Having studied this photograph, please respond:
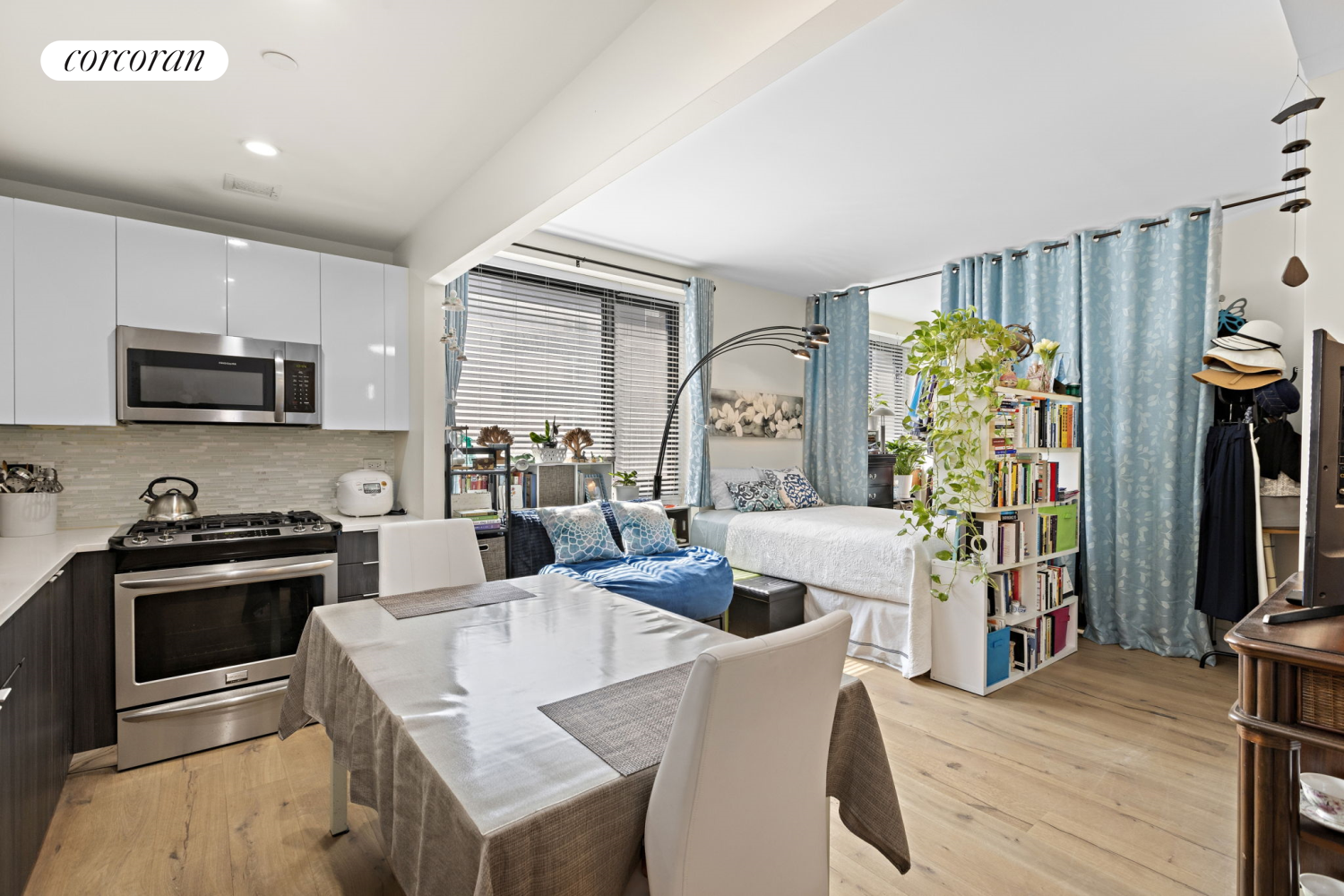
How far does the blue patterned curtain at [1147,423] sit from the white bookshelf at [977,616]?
0.63 m

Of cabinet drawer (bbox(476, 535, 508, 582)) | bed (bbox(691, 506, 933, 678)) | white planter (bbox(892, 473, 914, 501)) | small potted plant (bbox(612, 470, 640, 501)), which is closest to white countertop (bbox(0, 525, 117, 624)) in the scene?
cabinet drawer (bbox(476, 535, 508, 582))

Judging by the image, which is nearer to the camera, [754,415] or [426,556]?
[426,556]

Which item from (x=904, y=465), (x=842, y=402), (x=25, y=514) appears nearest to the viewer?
(x=25, y=514)

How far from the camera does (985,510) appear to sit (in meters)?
3.09

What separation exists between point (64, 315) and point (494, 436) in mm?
1910

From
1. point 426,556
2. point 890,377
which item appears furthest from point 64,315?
point 890,377

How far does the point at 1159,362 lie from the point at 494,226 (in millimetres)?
3833

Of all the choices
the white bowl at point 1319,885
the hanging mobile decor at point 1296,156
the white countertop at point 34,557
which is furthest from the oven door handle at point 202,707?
the hanging mobile decor at point 1296,156

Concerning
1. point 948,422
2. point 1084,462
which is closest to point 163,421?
point 948,422

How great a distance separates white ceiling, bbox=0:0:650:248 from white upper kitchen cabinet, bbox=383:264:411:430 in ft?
1.44

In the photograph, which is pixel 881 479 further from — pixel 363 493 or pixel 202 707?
pixel 202 707

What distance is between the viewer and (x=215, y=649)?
259 centimetres

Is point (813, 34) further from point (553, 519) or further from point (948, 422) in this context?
point (553, 519)

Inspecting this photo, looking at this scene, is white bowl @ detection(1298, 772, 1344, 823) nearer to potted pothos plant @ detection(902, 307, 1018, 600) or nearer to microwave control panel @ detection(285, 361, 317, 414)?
potted pothos plant @ detection(902, 307, 1018, 600)
